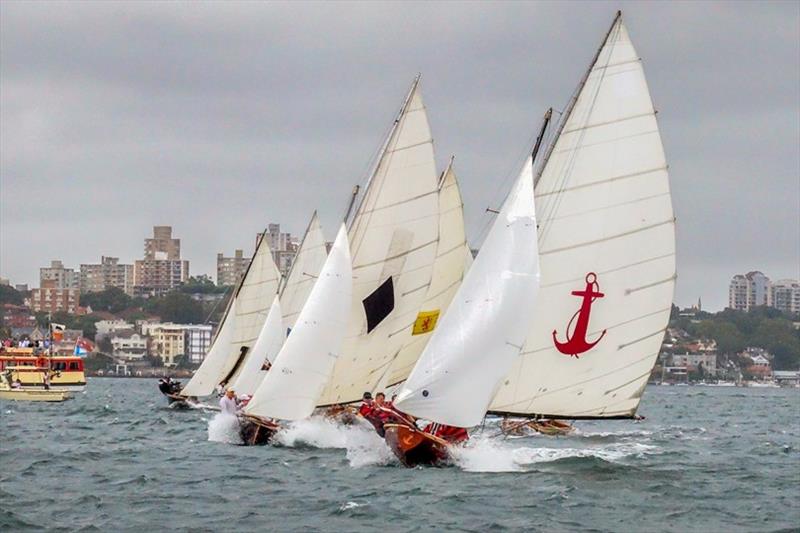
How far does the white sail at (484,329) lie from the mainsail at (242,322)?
Result: 4101 centimetres

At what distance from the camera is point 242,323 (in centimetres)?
8106

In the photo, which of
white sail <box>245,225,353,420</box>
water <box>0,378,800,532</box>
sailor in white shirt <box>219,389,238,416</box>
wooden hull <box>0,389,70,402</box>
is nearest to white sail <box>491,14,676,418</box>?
water <box>0,378,800,532</box>

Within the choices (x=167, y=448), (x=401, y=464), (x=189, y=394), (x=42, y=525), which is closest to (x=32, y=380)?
(x=189, y=394)

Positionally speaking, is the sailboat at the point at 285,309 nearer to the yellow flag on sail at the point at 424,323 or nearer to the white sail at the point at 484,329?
the yellow flag on sail at the point at 424,323

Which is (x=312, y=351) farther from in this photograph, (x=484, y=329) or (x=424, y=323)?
(x=484, y=329)

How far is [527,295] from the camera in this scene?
129 feet

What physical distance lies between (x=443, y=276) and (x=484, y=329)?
16.9 meters

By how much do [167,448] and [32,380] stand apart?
180 ft

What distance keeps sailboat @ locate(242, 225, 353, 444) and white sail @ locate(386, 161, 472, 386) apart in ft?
12.7

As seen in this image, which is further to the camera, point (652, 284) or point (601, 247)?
point (652, 284)

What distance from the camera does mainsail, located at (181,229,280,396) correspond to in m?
81.0

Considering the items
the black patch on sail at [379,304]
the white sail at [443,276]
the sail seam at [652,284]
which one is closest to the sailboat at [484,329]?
the sail seam at [652,284]

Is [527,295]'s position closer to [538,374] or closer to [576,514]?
[538,374]

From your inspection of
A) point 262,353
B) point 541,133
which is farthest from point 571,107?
point 262,353
